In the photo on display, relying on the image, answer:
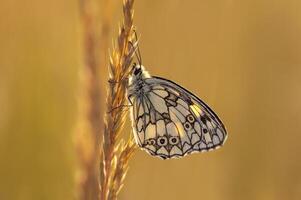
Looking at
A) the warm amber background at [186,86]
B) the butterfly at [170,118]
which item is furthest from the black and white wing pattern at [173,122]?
the warm amber background at [186,86]

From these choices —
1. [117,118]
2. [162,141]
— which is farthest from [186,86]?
[117,118]

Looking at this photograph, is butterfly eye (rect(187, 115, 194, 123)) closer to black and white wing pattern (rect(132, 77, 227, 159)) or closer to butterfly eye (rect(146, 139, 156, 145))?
black and white wing pattern (rect(132, 77, 227, 159))

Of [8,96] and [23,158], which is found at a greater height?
[8,96]

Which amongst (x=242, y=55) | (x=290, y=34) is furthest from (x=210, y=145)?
(x=290, y=34)

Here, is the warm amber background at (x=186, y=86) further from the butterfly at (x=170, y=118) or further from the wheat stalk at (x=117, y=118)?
the wheat stalk at (x=117, y=118)

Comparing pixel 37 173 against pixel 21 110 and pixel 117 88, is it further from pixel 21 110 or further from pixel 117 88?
pixel 117 88

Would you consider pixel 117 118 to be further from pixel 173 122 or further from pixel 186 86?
pixel 186 86
